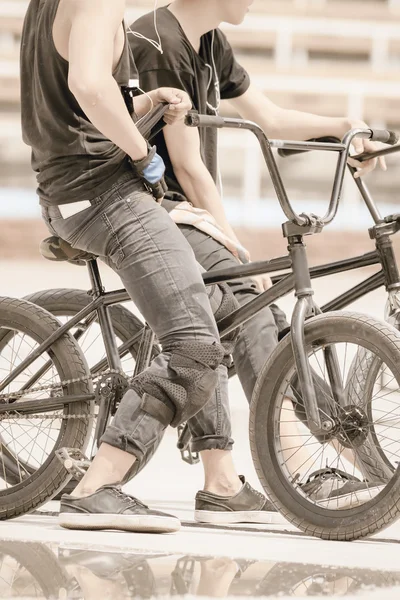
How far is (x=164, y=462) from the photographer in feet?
11.7

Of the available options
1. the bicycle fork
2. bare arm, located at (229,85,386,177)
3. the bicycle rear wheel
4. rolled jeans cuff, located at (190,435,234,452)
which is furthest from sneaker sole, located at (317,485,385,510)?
bare arm, located at (229,85,386,177)

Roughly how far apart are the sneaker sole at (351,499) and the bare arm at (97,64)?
0.85 metres

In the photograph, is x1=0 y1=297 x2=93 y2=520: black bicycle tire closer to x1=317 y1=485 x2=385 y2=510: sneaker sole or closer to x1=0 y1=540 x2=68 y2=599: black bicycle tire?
x1=0 y1=540 x2=68 y2=599: black bicycle tire

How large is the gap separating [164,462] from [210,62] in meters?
1.37

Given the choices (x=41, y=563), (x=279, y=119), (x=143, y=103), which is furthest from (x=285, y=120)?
(x=41, y=563)

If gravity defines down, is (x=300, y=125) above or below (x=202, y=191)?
above

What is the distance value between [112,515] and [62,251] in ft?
2.17

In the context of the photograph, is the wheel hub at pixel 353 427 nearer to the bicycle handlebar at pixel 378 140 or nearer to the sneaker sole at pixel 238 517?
the sneaker sole at pixel 238 517

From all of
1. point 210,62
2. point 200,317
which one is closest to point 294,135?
point 210,62

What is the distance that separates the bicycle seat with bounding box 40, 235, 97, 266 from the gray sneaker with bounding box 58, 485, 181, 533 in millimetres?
571

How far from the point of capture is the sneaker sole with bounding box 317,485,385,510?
2.15 metres

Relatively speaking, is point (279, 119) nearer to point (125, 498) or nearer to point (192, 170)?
point (192, 170)

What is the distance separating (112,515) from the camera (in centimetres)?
221

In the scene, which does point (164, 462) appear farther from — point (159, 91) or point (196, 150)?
point (159, 91)
